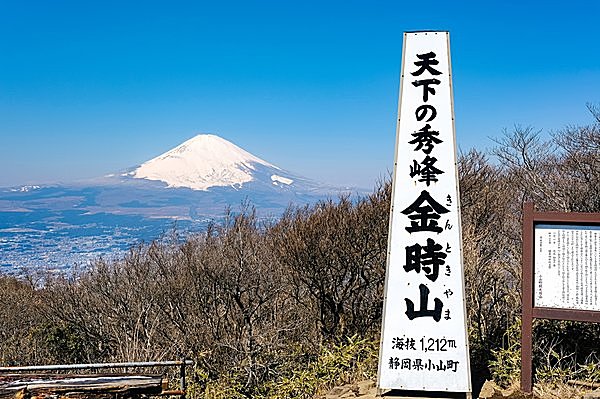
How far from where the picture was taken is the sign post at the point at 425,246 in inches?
218

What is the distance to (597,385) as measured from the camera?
219 inches

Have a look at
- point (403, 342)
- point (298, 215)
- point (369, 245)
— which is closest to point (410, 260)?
point (403, 342)

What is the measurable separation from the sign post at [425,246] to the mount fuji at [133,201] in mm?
43396

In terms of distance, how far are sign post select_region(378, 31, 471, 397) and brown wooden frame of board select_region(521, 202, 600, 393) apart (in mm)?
567

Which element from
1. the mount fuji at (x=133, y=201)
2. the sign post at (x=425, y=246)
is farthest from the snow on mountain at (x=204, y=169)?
the sign post at (x=425, y=246)

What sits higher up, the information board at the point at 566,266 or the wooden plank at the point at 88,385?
the information board at the point at 566,266

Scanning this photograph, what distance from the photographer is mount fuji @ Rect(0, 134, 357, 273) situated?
212 feet

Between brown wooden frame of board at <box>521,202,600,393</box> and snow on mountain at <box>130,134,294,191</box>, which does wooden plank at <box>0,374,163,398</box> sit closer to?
brown wooden frame of board at <box>521,202,600,393</box>

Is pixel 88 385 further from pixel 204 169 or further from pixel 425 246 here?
pixel 204 169

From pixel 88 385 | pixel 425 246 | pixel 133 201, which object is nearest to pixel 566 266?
pixel 425 246

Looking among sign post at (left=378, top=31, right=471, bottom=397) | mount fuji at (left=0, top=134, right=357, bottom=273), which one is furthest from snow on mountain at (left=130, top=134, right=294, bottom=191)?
sign post at (left=378, top=31, right=471, bottom=397)

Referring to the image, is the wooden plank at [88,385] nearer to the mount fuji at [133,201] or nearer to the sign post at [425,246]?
the sign post at [425,246]

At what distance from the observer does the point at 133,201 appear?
107 meters

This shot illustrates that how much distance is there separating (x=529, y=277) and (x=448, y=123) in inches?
67.8
